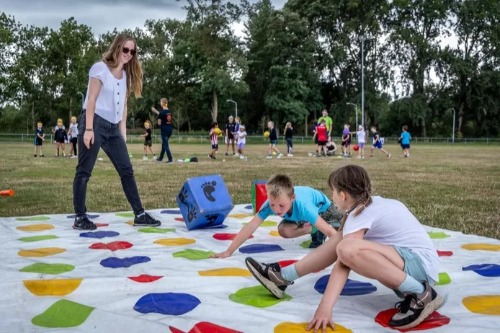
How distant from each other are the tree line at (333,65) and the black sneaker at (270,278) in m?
42.8

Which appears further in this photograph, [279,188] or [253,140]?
[253,140]

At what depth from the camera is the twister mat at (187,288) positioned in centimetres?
258

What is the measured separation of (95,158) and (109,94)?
27.2 inches

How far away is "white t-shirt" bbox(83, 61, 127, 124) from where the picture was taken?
5.17 metres

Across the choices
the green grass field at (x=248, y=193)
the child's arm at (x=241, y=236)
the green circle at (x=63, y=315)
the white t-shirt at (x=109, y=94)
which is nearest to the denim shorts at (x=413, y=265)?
the child's arm at (x=241, y=236)

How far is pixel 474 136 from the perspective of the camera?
2050 inches

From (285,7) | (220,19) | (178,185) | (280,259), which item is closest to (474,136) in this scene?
(285,7)

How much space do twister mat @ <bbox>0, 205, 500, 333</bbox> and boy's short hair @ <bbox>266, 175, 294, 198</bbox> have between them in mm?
528

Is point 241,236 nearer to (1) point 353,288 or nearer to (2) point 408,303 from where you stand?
(1) point 353,288

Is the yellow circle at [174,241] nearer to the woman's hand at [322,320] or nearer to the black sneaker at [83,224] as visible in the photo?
the black sneaker at [83,224]

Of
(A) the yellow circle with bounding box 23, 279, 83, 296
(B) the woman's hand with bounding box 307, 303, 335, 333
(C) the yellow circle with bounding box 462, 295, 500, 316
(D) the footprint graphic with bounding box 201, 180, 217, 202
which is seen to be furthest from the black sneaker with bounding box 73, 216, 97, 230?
(C) the yellow circle with bounding box 462, 295, 500, 316

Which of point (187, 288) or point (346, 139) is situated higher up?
point (346, 139)

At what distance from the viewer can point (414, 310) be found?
8.38 ft

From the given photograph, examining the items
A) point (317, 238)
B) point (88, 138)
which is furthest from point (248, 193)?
point (317, 238)
